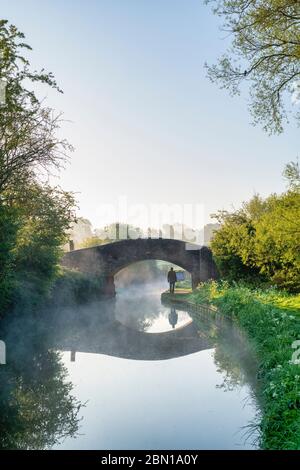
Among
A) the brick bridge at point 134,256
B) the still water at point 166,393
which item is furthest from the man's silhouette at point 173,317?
the brick bridge at point 134,256

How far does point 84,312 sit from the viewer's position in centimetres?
2375

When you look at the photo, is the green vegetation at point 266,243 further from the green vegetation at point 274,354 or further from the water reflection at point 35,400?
the water reflection at point 35,400

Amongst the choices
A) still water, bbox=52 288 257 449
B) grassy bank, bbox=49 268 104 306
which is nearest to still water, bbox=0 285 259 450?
still water, bbox=52 288 257 449

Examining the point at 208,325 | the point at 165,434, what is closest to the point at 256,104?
the point at 165,434

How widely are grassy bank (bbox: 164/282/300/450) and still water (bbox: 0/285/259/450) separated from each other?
1.24 feet

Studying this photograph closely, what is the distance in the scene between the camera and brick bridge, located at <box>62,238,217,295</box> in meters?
33.3

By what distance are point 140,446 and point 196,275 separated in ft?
90.4

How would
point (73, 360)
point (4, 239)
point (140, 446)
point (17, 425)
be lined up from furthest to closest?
point (4, 239) → point (73, 360) → point (17, 425) → point (140, 446)

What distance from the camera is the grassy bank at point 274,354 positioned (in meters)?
5.70

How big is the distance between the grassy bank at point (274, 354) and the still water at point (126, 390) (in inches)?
14.9

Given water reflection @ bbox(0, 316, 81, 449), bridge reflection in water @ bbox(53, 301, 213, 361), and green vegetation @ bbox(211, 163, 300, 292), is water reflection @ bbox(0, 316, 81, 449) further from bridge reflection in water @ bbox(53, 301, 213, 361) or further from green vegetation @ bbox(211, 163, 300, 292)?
green vegetation @ bbox(211, 163, 300, 292)

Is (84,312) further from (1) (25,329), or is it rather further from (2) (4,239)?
(2) (4,239)

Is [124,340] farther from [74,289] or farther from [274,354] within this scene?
[74,289]

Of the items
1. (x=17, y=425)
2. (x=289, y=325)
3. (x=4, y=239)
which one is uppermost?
(x=4, y=239)
